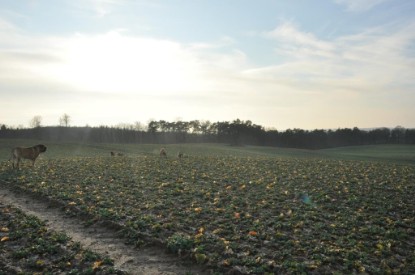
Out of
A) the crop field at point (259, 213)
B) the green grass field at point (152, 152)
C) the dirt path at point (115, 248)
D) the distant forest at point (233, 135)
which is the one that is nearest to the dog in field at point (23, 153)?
the crop field at point (259, 213)

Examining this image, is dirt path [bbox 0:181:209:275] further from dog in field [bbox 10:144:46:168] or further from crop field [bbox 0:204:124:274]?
dog in field [bbox 10:144:46:168]

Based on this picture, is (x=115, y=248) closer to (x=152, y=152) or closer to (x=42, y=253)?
(x=42, y=253)

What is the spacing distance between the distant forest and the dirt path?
374ft

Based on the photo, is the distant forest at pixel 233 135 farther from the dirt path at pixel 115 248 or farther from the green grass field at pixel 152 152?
the dirt path at pixel 115 248

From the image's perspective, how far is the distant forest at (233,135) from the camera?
454ft

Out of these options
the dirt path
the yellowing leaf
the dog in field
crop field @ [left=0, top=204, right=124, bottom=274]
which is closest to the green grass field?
the dog in field

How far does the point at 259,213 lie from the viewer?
14.9 m

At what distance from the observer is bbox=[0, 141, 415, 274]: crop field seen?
10.0m

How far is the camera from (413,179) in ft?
79.0

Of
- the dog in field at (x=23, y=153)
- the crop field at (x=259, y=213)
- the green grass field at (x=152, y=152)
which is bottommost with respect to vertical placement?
the crop field at (x=259, y=213)

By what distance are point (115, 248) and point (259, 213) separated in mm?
6451

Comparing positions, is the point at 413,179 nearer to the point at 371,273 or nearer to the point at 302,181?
the point at 302,181

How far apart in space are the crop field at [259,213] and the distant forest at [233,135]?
104929 mm

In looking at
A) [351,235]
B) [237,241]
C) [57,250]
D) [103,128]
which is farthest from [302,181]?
[103,128]
